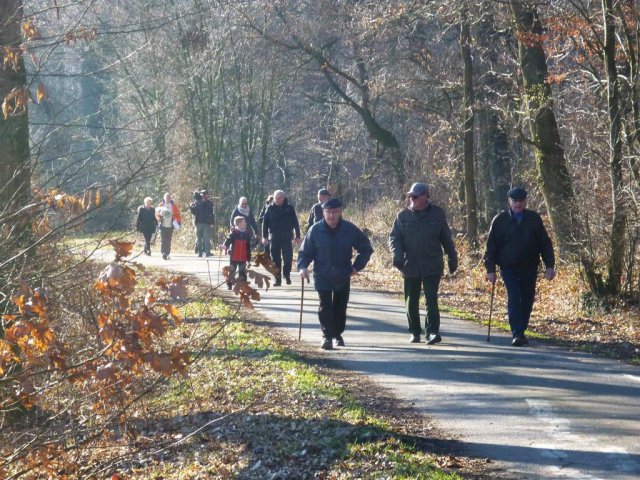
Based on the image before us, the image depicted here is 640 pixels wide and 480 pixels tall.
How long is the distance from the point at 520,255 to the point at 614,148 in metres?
4.29

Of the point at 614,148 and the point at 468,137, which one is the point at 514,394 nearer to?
the point at 614,148

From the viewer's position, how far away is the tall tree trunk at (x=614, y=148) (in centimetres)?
1667

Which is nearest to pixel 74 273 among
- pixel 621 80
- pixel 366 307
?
pixel 366 307

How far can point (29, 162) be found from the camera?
9.59 meters

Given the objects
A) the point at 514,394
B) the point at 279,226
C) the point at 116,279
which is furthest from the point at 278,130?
the point at 116,279

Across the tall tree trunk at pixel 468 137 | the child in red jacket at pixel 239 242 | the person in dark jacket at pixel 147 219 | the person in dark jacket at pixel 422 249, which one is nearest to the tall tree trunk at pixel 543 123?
the tall tree trunk at pixel 468 137

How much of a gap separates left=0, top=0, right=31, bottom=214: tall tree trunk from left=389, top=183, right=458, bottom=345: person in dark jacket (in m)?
4.98

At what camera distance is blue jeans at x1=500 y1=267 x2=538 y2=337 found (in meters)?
13.4

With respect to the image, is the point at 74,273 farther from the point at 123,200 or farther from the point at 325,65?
the point at 325,65

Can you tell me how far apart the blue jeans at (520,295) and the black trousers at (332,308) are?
217 cm

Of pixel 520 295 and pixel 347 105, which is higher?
pixel 347 105

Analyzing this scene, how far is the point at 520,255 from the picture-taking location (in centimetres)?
1345

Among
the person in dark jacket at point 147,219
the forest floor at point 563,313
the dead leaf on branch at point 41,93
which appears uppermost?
the dead leaf on branch at point 41,93

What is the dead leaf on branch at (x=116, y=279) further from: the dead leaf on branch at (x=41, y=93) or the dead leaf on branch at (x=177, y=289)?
the dead leaf on branch at (x=41, y=93)
